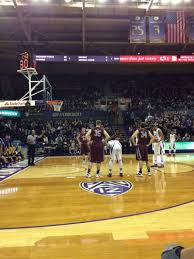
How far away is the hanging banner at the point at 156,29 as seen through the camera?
24.0 metres

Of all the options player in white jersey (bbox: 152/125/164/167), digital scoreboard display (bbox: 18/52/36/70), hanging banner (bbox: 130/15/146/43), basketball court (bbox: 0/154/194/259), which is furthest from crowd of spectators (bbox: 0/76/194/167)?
basketball court (bbox: 0/154/194/259)

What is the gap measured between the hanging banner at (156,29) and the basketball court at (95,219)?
16.5m

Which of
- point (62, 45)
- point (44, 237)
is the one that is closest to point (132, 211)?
point (44, 237)

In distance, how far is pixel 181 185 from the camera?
8.88 metres

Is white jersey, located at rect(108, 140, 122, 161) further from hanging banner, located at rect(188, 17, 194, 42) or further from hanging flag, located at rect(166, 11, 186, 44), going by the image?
hanging banner, located at rect(188, 17, 194, 42)

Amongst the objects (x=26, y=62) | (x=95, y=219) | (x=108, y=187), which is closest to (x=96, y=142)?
(x=108, y=187)

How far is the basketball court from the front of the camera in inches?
159

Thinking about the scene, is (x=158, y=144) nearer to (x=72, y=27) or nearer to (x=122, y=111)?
(x=72, y=27)

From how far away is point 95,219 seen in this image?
5.42m

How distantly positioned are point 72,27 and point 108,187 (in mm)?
19971

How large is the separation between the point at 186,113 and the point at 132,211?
2425 centimetres

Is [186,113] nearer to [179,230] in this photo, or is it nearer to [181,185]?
[181,185]

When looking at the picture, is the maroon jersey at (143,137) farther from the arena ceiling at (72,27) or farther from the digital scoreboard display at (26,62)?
the arena ceiling at (72,27)

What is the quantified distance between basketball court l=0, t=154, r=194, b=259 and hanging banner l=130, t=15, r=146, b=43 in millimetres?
16451
